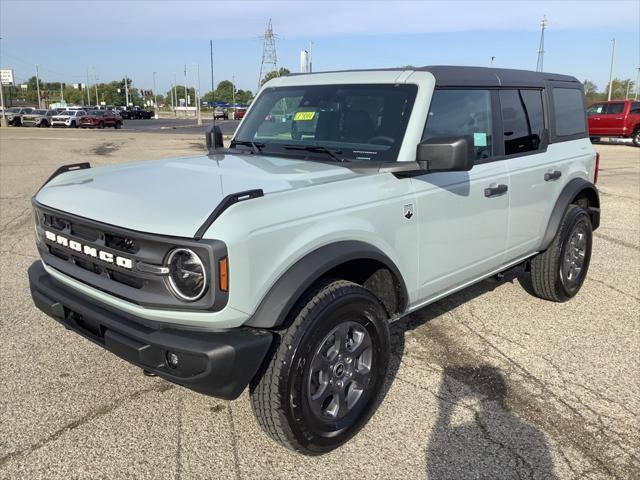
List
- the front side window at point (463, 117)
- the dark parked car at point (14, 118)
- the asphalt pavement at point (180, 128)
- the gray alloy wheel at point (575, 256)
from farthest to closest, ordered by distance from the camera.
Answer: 1. the dark parked car at point (14, 118)
2. the asphalt pavement at point (180, 128)
3. the gray alloy wheel at point (575, 256)
4. the front side window at point (463, 117)

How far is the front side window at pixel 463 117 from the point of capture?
348 cm

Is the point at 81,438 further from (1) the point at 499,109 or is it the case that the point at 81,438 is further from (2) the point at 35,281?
(1) the point at 499,109

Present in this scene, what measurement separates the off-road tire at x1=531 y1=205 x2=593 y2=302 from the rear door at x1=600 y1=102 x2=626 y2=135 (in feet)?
74.9

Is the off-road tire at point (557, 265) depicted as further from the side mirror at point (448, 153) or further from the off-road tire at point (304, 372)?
the off-road tire at point (304, 372)

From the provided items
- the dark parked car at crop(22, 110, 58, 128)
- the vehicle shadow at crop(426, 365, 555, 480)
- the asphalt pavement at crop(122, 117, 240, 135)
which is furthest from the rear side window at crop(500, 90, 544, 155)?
the dark parked car at crop(22, 110, 58, 128)

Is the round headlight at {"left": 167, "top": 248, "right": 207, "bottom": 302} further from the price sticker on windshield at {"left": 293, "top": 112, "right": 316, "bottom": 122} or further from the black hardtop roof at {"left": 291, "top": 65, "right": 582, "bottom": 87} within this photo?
the black hardtop roof at {"left": 291, "top": 65, "right": 582, "bottom": 87}

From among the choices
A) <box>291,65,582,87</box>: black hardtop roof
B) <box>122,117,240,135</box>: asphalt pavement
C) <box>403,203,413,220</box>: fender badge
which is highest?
<box>291,65,582,87</box>: black hardtop roof

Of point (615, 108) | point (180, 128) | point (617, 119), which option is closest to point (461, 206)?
point (617, 119)

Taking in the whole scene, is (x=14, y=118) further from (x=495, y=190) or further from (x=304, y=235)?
(x=304, y=235)

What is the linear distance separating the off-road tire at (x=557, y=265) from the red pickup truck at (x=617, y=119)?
21915 mm

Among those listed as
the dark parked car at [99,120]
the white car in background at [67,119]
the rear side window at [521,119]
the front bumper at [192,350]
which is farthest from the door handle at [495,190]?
the white car in background at [67,119]

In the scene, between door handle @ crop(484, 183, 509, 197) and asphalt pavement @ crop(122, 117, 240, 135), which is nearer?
door handle @ crop(484, 183, 509, 197)

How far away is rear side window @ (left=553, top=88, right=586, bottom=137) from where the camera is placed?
15.7ft

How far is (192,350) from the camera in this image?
2.31 meters
